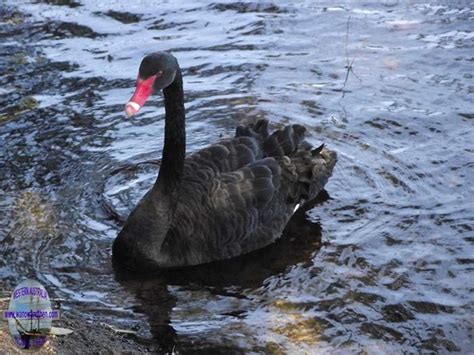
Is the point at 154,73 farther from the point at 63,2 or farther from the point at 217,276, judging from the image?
the point at 63,2

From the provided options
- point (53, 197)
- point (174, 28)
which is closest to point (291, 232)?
point (53, 197)

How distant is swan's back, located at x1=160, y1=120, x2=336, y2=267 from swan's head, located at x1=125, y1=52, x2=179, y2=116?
2.97 feet

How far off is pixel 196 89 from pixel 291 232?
229cm

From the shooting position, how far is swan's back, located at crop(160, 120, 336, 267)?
5.98 metres

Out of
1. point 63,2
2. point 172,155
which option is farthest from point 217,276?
point 63,2

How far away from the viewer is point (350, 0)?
10.5 metres

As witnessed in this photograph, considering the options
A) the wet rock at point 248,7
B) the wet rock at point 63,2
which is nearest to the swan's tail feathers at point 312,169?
the wet rock at point 248,7

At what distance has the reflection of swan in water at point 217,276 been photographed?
17.5 ft

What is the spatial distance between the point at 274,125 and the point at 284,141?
3.33 feet

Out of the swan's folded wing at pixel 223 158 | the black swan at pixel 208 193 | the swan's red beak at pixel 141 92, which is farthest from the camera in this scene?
the swan's folded wing at pixel 223 158

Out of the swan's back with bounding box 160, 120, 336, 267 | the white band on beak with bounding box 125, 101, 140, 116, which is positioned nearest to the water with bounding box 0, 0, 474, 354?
the swan's back with bounding box 160, 120, 336, 267

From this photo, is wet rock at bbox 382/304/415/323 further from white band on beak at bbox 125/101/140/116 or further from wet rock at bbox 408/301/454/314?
white band on beak at bbox 125/101/140/116

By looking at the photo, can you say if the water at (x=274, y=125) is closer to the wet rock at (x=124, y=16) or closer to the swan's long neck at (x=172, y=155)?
the wet rock at (x=124, y=16)

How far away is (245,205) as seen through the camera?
6164 mm
